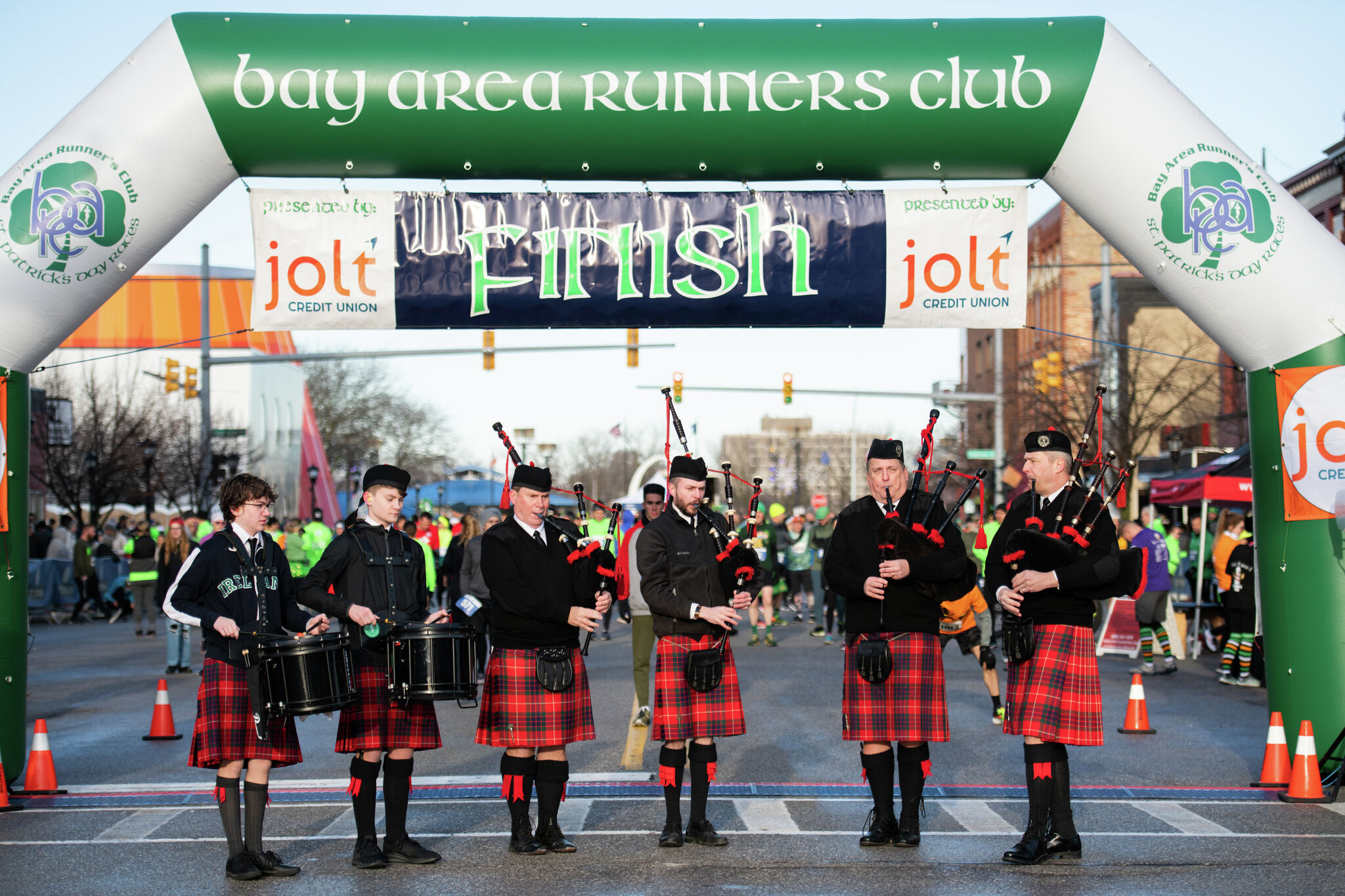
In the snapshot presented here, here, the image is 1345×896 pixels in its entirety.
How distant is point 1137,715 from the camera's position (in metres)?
11.0

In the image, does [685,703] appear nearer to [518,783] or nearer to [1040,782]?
[518,783]

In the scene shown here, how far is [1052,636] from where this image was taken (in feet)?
22.4

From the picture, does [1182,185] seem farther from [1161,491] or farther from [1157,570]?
[1161,491]

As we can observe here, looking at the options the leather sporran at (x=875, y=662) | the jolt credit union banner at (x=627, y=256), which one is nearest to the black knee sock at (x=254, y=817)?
the leather sporran at (x=875, y=662)

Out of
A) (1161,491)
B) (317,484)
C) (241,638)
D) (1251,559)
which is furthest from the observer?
(317,484)

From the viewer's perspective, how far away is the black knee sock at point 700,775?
704 centimetres

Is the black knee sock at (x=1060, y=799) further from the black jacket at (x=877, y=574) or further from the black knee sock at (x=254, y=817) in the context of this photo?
the black knee sock at (x=254, y=817)

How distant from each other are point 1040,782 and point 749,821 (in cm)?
168

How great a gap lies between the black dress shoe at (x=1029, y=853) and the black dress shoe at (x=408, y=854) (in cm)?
275

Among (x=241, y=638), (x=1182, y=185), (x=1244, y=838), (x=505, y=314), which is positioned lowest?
(x=1244, y=838)

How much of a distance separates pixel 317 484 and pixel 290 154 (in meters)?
51.8

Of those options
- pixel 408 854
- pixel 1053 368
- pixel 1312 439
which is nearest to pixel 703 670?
pixel 408 854

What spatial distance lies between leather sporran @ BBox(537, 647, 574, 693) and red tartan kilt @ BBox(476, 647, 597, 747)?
0.11 ft

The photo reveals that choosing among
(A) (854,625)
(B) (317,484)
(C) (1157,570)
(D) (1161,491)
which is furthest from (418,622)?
(B) (317,484)
